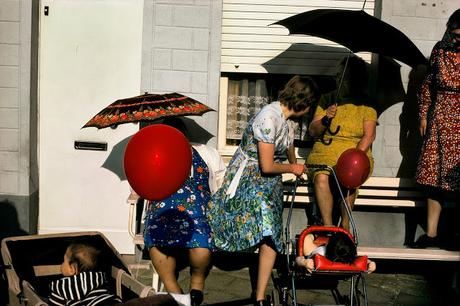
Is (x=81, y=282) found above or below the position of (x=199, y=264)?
above

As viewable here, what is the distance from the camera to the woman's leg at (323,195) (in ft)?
22.7

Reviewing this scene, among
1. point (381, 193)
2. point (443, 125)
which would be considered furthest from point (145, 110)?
point (443, 125)

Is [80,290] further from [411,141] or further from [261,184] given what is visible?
[411,141]

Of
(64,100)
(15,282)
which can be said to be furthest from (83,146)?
(15,282)

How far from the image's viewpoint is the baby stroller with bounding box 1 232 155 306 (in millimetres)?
4926

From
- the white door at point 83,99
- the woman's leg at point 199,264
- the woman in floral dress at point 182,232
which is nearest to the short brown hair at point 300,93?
the woman in floral dress at point 182,232

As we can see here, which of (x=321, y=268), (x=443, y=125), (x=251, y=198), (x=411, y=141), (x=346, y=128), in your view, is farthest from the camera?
(x=411, y=141)

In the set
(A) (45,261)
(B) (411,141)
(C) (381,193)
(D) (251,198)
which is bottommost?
(A) (45,261)

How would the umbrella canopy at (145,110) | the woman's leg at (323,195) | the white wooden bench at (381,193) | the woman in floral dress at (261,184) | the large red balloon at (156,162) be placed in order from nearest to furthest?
the large red balloon at (156,162), the woman in floral dress at (261,184), the umbrella canopy at (145,110), the woman's leg at (323,195), the white wooden bench at (381,193)

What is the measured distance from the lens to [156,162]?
457cm

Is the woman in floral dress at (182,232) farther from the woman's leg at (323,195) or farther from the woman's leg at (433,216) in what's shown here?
the woman's leg at (433,216)

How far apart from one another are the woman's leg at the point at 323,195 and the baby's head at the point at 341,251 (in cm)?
153

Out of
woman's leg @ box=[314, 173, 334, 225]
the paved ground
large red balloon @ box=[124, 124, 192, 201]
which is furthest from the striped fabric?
woman's leg @ box=[314, 173, 334, 225]

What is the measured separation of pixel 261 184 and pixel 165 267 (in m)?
1.03
